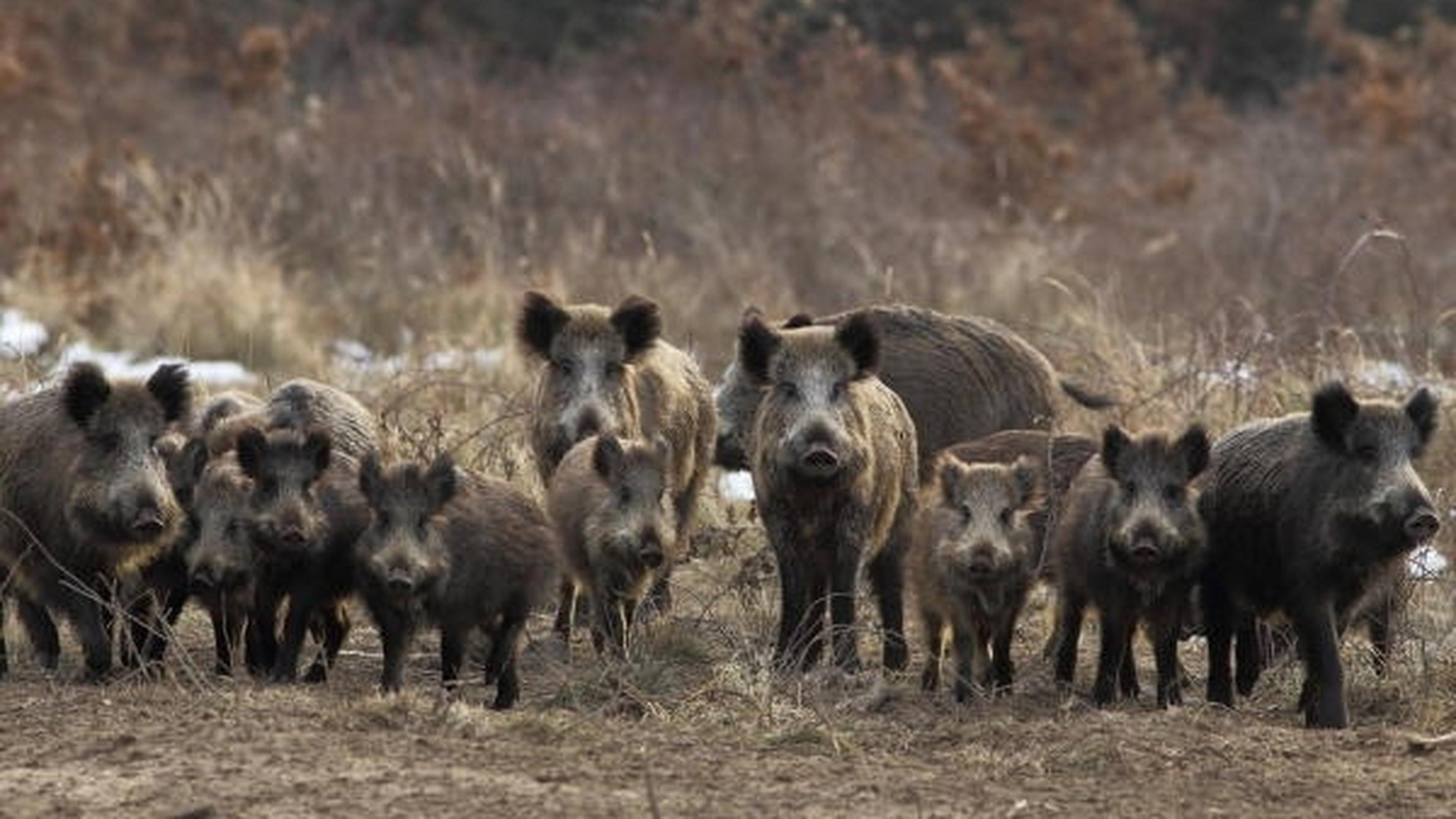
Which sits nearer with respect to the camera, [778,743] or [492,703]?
[778,743]

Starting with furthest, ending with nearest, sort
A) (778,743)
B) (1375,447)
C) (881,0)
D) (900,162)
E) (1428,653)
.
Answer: (881,0), (900,162), (1428,653), (1375,447), (778,743)

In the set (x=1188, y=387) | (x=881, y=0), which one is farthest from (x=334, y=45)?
(x=1188, y=387)

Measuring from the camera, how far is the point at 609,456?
10289 millimetres

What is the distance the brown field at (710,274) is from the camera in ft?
27.4

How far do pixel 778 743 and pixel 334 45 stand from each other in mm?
22503

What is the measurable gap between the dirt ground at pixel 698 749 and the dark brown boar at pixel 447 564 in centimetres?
21

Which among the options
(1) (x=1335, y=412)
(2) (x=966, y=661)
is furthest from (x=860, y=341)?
(1) (x=1335, y=412)

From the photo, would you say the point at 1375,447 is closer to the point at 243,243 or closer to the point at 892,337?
the point at 892,337

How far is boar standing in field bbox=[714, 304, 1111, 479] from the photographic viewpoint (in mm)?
12375

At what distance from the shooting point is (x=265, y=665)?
1028cm

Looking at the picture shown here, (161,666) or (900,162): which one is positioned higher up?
(900,162)

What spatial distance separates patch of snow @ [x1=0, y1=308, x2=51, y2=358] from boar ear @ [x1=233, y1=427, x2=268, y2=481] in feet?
25.6

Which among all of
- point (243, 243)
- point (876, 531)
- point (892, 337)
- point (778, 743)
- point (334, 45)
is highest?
point (334, 45)

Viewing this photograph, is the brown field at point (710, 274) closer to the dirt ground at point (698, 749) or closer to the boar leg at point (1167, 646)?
the dirt ground at point (698, 749)
